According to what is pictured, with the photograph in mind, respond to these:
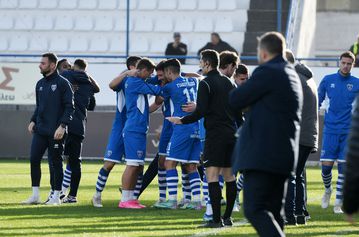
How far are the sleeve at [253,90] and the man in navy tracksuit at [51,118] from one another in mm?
6826

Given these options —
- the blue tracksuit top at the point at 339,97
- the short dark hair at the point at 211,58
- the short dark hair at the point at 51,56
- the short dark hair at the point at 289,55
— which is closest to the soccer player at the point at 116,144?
the short dark hair at the point at 51,56

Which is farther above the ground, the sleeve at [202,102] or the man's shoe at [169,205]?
the sleeve at [202,102]

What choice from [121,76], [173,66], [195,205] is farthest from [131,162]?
[173,66]

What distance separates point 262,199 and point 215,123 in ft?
12.1

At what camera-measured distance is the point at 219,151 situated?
11.4 metres

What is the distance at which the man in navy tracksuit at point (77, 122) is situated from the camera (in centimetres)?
1552

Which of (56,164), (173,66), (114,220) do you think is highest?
(173,66)

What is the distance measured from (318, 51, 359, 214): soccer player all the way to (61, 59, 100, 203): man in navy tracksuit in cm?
361

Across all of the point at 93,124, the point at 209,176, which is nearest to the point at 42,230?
the point at 209,176

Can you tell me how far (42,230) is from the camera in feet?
37.0

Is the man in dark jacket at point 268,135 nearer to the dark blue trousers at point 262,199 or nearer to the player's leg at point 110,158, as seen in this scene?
the dark blue trousers at point 262,199

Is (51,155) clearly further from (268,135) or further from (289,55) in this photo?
(268,135)

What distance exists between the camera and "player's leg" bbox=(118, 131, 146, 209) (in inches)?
561

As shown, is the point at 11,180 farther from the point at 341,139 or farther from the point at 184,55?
the point at 184,55
